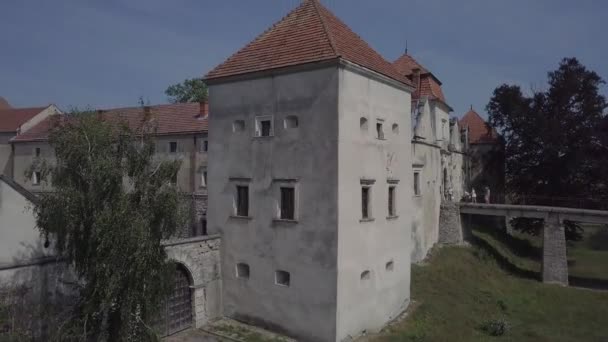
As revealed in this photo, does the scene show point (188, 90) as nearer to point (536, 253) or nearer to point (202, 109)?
point (202, 109)

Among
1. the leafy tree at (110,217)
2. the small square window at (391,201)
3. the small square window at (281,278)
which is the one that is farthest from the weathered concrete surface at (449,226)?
the leafy tree at (110,217)

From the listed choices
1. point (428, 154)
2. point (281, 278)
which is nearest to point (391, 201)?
point (281, 278)

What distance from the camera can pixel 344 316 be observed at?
1534 cm

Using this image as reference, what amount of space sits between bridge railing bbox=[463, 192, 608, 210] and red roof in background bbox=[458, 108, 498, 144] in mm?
5398

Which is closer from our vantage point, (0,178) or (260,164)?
(0,178)

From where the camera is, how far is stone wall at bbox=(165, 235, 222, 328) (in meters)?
16.1

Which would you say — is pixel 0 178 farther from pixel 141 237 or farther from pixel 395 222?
pixel 395 222

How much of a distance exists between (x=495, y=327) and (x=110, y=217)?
15.8m

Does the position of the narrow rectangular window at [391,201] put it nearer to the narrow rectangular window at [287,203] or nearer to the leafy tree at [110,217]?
the narrow rectangular window at [287,203]

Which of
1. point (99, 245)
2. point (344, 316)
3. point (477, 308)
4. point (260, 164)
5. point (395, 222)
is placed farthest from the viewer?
point (477, 308)

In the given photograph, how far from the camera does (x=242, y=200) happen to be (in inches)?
687

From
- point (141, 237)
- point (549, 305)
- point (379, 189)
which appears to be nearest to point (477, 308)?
point (549, 305)

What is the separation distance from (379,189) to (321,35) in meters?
6.32

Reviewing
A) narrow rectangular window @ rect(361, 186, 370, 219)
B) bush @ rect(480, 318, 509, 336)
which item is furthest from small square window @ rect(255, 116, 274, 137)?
bush @ rect(480, 318, 509, 336)
